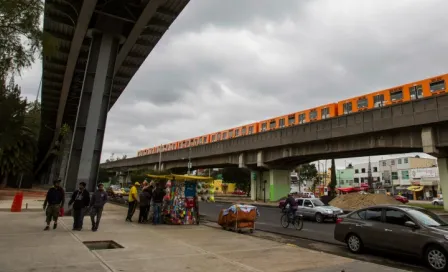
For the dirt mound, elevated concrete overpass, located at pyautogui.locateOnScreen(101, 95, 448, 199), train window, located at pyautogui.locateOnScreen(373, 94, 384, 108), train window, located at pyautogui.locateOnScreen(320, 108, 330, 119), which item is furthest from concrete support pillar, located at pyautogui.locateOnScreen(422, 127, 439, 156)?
train window, located at pyautogui.locateOnScreen(320, 108, 330, 119)

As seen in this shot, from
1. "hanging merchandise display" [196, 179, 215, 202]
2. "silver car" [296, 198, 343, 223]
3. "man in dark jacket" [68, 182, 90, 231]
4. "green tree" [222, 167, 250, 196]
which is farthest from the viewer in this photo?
"green tree" [222, 167, 250, 196]

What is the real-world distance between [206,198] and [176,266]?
876 centimetres

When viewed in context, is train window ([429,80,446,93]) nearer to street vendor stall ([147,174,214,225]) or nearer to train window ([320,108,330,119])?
train window ([320,108,330,119])

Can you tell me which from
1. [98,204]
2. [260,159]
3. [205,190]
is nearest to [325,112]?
[260,159]

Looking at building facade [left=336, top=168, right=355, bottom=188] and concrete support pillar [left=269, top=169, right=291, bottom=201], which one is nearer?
concrete support pillar [left=269, top=169, right=291, bottom=201]

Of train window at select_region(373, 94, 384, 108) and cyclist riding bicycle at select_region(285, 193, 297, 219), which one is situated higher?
train window at select_region(373, 94, 384, 108)

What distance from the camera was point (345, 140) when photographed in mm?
32906

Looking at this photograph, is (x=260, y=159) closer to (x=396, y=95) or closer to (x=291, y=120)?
(x=291, y=120)

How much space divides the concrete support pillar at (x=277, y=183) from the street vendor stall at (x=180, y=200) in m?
32.9

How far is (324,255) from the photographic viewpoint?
807 cm

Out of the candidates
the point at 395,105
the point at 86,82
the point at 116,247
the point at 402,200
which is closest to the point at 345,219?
the point at 116,247

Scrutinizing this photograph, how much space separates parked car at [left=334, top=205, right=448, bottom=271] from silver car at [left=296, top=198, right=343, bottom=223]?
1050 centimetres

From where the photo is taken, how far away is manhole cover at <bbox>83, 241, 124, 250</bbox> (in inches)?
338

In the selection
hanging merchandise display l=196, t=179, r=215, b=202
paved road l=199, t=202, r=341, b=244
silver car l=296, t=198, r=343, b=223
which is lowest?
paved road l=199, t=202, r=341, b=244
